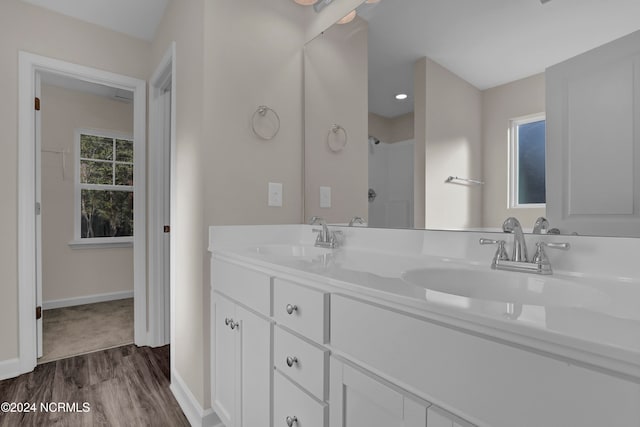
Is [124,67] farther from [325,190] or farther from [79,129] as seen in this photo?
[325,190]

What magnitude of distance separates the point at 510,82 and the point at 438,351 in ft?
2.97

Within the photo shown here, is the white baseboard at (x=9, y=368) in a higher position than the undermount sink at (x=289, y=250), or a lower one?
lower

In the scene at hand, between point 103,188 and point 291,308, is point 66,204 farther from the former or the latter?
point 291,308

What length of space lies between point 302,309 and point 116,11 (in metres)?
2.48

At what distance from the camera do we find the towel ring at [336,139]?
1.77m

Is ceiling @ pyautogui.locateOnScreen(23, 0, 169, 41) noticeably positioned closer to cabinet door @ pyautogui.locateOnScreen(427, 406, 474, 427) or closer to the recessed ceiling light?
the recessed ceiling light

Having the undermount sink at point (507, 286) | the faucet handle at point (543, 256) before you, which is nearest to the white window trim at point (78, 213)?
the undermount sink at point (507, 286)

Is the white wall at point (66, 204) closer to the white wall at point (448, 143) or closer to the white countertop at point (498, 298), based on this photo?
the white countertop at point (498, 298)

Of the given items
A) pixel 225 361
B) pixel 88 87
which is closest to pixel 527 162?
pixel 225 361

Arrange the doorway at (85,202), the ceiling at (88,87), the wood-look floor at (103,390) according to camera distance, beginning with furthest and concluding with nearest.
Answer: the doorway at (85,202)
the ceiling at (88,87)
the wood-look floor at (103,390)

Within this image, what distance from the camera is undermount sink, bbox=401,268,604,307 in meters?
0.78

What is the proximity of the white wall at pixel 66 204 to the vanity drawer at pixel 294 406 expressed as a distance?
362 centimetres

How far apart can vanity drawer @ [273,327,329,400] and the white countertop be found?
184mm

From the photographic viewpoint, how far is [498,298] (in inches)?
36.5
